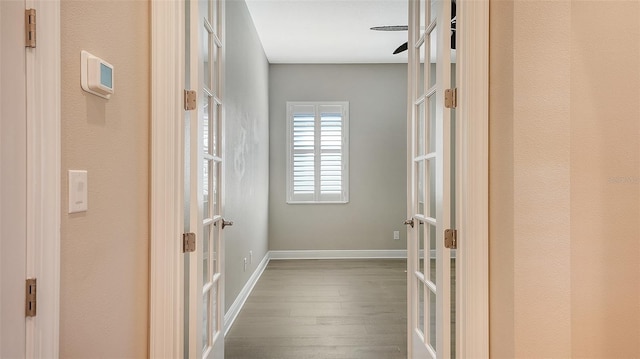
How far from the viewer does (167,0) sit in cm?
146

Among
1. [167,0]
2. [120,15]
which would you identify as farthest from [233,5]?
[120,15]

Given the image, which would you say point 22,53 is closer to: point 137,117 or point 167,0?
point 137,117

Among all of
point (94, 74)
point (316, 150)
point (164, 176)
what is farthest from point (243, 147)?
point (94, 74)

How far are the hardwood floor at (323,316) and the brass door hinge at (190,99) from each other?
5.63ft

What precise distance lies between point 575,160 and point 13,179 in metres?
1.70

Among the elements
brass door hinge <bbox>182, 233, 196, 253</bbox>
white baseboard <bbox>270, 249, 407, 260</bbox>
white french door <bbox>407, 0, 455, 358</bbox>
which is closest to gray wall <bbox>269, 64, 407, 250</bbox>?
white baseboard <bbox>270, 249, 407, 260</bbox>

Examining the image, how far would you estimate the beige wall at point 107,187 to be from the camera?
1.04 meters

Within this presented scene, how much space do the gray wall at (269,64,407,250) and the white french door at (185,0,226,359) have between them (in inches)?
140

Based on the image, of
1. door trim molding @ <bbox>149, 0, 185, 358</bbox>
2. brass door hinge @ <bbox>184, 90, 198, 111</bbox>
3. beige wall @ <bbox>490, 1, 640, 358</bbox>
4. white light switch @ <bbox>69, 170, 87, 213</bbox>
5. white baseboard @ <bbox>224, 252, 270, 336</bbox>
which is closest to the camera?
white light switch @ <bbox>69, 170, 87, 213</bbox>

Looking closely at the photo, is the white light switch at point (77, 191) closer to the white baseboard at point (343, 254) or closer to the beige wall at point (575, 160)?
the beige wall at point (575, 160)

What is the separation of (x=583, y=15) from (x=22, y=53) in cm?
172

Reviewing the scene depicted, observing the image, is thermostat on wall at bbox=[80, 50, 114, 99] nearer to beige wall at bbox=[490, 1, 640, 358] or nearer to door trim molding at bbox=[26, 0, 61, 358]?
door trim molding at bbox=[26, 0, 61, 358]

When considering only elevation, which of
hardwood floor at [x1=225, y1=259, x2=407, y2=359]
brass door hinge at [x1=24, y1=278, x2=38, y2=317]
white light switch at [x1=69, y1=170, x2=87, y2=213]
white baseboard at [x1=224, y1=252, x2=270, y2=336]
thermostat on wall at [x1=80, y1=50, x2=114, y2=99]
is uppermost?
thermostat on wall at [x1=80, y1=50, x2=114, y2=99]

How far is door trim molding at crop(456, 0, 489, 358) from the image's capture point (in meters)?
1.49
